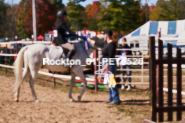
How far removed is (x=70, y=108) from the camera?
22.9ft

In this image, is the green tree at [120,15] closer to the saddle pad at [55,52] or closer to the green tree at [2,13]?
the green tree at [2,13]

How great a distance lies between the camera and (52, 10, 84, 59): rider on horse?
7575 mm

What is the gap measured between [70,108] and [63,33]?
2079 millimetres

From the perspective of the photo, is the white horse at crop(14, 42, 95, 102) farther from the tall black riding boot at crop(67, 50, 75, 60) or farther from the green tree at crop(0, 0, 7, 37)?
the green tree at crop(0, 0, 7, 37)

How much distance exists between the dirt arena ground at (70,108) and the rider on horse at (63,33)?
1.48m

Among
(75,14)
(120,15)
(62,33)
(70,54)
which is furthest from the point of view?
(75,14)

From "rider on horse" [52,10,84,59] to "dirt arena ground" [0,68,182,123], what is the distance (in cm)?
148

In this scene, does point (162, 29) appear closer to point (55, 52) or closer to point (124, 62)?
point (124, 62)

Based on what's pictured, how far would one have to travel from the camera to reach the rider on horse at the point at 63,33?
7.57 meters

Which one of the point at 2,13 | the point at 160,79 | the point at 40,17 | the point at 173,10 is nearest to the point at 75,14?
the point at 40,17

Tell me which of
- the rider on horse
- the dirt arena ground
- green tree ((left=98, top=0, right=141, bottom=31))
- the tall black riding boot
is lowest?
the dirt arena ground

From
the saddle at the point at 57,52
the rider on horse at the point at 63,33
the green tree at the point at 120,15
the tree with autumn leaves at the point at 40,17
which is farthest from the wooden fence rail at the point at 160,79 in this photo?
the tree with autumn leaves at the point at 40,17

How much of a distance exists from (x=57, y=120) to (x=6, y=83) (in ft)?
18.0

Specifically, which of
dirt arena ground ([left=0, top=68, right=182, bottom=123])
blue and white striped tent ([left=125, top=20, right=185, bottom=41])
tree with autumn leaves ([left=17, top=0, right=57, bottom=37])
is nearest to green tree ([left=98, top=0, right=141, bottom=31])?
tree with autumn leaves ([left=17, top=0, right=57, bottom=37])
